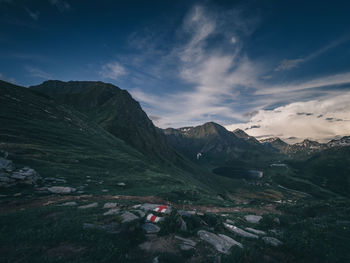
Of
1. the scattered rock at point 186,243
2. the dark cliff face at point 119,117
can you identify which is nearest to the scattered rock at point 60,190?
the scattered rock at point 186,243

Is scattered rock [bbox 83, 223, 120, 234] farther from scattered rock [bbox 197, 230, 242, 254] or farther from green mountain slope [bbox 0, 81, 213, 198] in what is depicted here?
green mountain slope [bbox 0, 81, 213, 198]

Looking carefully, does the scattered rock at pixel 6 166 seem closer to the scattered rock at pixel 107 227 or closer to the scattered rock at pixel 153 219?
the scattered rock at pixel 107 227

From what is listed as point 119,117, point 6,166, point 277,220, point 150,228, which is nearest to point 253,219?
point 277,220

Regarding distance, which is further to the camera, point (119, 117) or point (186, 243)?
point (119, 117)

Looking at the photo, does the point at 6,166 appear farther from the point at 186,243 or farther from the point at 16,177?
the point at 186,243

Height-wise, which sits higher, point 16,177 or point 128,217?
point 128,217

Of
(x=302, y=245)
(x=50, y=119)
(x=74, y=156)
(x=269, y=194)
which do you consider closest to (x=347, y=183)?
(x=269, y=194)
